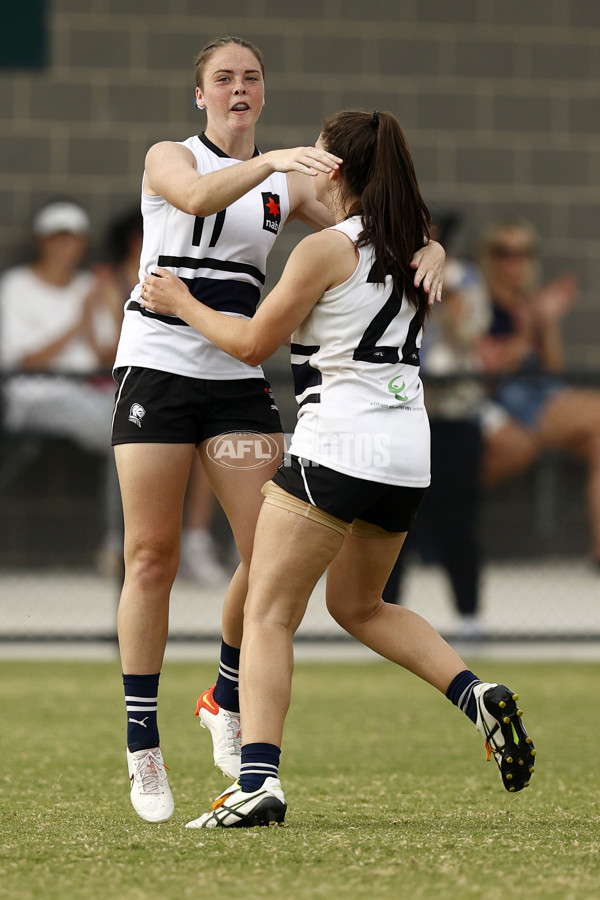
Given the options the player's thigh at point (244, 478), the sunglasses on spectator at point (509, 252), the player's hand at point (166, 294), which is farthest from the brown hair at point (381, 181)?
the sunglasses on spectator at point (509, 252)

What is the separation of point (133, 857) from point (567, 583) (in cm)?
469

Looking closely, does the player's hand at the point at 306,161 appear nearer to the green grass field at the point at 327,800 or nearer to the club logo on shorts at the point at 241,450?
the club logo on shorts at the point at 241,450

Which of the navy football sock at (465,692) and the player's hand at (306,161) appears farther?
the navy football sock at (465,692)

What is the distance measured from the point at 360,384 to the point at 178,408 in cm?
49

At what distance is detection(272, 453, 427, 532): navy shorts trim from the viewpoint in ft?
10.5

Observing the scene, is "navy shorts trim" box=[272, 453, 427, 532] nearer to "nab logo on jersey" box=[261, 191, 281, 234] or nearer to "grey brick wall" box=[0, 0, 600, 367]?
"nab logo on jersey" box=[261, 191, 281, 234]

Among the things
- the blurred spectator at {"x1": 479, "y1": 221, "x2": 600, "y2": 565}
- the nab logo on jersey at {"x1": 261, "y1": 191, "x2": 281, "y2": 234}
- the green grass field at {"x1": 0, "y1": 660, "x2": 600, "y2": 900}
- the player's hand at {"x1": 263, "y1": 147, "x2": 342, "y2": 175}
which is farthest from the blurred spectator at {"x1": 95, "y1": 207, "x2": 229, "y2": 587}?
the player's hand at {"x1": 263, "y1": 147, "x2": 342, "y2": 175}

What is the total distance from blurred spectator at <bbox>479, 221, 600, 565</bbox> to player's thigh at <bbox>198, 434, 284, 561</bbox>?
361 cm

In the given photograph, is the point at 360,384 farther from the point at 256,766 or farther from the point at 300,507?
the point at 256,766

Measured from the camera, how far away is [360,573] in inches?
138

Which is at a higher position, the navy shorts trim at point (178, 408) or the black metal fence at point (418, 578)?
the navy shorts trim at point (178, 408)

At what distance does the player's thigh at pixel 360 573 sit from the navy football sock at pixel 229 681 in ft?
1.13

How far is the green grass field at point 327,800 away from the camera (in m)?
2.72

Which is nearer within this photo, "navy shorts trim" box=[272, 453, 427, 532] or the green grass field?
the green grass field
